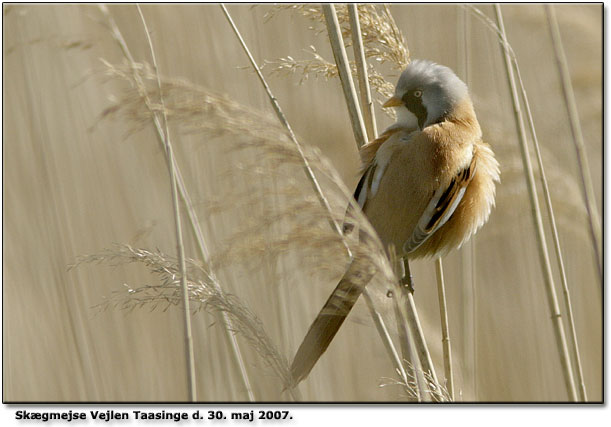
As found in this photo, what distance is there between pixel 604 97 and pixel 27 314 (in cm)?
191

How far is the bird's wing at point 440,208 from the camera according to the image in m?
1.90

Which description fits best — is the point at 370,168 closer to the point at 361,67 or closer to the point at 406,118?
the point at 406,118

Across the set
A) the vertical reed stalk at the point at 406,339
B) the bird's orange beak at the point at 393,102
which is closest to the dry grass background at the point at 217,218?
the bird's orange beak at the point at 393,102

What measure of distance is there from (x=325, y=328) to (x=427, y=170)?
56cm

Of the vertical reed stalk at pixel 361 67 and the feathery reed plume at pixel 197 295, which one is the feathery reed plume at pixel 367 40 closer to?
the vertical reed stalk at pixel 361 67

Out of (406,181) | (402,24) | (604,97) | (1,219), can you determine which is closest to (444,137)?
(406,181)

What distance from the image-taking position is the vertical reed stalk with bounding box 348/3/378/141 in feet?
5.88

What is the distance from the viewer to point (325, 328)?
170 cm

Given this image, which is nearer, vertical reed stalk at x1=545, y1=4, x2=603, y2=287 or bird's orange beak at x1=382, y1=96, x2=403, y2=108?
vertical reed stalk at x1=545, y1=4, x2=603, y2=287

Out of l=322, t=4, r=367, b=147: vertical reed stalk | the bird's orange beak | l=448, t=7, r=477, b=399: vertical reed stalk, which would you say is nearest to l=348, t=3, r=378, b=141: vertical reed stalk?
l=322, t=4, r=367, b=147: vertical reed stalk

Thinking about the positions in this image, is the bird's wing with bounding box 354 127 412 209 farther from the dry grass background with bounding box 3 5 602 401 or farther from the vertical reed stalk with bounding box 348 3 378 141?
the dry grass background with bounding box 3 5 602 401

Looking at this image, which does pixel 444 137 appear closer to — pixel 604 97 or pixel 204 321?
pixel 604 97

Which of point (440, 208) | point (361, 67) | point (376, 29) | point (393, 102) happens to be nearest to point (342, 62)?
point (361, 67)

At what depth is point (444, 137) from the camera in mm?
1988
